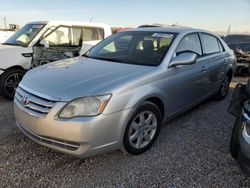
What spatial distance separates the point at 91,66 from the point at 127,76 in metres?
0.66

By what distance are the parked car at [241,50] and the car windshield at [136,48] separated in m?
5.77

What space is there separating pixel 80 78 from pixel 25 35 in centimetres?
383

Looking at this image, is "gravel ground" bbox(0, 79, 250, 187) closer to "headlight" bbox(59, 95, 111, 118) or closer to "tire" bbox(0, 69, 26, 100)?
"headlight" bbox(59, 95, 111, 118)

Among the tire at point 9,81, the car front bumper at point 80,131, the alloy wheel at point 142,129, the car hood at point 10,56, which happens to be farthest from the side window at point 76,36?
the car front bumper at point 80,131

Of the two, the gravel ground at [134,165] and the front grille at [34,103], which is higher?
the front grille at [34,103]

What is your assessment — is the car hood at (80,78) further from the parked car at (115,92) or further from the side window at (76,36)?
the side window at (76,36)

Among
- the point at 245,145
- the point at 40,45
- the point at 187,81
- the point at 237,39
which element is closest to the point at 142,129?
the point at 187,81

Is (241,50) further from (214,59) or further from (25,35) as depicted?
(25,35)

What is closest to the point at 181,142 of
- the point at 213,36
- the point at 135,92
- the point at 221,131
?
the point at 221,131

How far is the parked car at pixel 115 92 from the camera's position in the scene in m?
2.86

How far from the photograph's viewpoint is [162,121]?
3859mm

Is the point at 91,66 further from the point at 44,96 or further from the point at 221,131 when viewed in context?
the point at 221,131

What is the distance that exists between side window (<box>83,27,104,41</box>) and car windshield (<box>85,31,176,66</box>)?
271 cm

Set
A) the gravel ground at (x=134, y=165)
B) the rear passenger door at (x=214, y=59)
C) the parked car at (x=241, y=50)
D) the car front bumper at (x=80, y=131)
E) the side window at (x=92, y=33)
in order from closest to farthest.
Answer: the car front bumper at (x=80, y=131) → the gravel ground at (x=134, y=165) → the rear passenger door at (x=214, y=59) → the side window at (x=92, y=33) → the parked car at (x=241, y=50)
